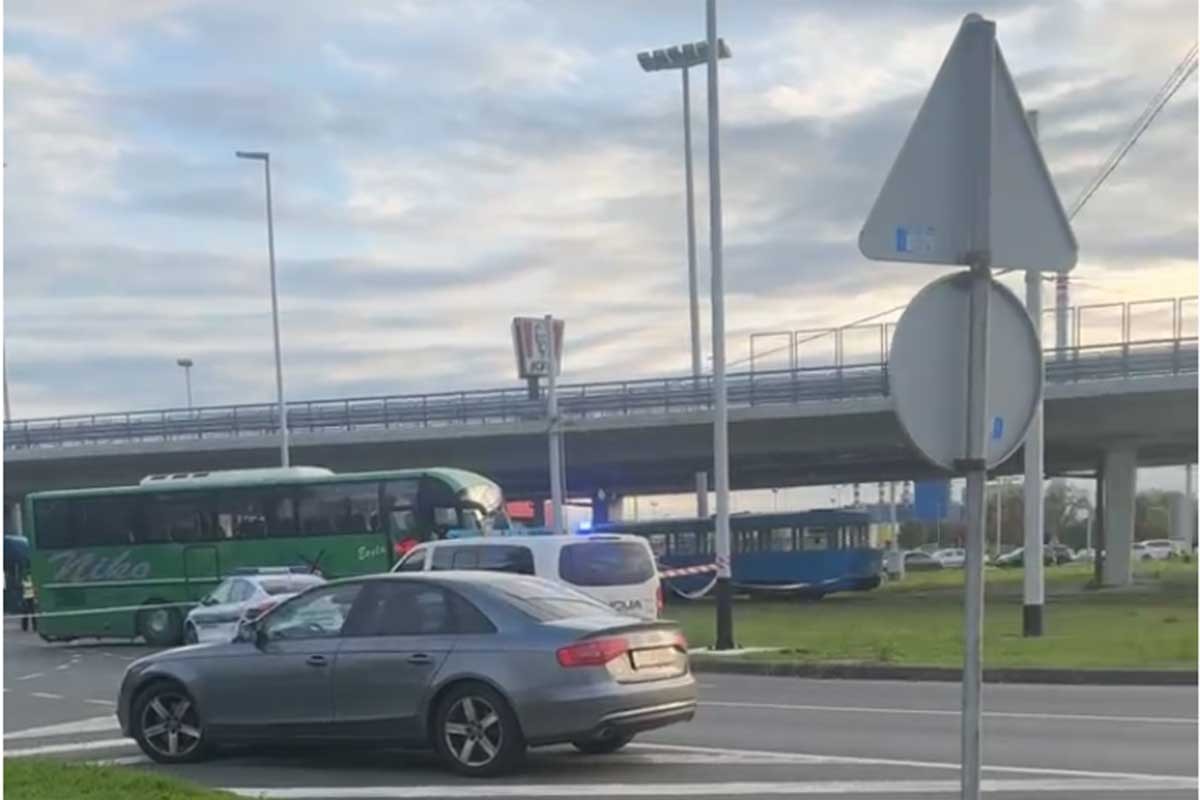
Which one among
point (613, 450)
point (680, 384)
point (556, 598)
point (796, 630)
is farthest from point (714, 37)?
point (613, 450)

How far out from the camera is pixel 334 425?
173 feet

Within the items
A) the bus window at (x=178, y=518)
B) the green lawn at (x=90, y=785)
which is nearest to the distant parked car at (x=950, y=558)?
the bus window at (x=178, y=518)

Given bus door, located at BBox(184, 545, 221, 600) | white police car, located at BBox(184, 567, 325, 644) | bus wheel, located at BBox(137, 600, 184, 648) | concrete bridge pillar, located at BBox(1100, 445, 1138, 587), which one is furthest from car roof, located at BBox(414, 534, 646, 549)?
concrete bridge pillar, located at BBox(1100, 445, 1138, 587)

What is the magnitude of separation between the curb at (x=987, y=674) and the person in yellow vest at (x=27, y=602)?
79.2ft

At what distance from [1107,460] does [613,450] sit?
16140 mm

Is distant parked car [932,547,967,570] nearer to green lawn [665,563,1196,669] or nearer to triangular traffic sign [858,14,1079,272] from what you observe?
green lawn [665,563,1196,669]

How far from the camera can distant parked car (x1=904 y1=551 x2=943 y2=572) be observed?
314 feet

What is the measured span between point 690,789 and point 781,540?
4140 centimetres

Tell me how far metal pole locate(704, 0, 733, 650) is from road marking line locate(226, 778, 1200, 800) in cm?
1271

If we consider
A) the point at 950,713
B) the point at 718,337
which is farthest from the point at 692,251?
the point at 950,713

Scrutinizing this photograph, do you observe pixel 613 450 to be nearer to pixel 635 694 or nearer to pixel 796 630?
pixel 796 630

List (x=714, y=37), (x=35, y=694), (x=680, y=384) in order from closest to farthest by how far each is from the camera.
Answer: (x=35, y=694) < (x=714, y=37) < (x=680, y=384)

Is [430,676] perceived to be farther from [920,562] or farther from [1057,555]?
[920,562]

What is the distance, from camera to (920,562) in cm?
10062
